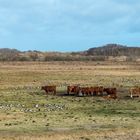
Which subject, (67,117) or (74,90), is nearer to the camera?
(67,117)

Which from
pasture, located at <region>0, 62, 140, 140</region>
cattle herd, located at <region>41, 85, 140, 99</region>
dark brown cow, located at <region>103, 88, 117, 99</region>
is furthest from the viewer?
cattle herd, located at <region>41, 85, 140, 99</region>

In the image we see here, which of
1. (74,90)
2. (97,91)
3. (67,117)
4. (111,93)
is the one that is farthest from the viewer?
(74,90)

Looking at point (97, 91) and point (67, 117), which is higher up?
point (97, 91)

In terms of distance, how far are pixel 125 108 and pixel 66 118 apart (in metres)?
7.95

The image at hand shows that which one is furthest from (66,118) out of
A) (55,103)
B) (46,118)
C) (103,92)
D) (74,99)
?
(103,92)

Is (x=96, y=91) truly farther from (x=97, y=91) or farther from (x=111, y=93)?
(x=111, y=93)

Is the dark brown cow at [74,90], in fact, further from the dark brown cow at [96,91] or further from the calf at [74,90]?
the dark brown cow at [96,91]

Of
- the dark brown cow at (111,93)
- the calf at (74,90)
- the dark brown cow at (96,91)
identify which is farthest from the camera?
the calf at (74,90)

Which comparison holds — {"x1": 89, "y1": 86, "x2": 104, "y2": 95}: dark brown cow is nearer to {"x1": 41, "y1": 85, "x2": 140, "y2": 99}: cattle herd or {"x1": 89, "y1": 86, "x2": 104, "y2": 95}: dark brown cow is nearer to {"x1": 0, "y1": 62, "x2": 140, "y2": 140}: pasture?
{"x1": 41, "y1": 85, "x2": 140, "y2": 99}: cattle herd

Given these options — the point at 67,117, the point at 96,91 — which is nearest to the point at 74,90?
the point at 96,91

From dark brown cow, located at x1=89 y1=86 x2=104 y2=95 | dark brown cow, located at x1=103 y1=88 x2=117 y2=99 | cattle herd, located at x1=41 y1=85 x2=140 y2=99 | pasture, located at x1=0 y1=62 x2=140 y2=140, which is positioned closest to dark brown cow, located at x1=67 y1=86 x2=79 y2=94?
cattle herd, located at x1=41 y1=85 x2=140 y2=99

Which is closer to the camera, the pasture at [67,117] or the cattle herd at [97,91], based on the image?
the pasture at [67,117]

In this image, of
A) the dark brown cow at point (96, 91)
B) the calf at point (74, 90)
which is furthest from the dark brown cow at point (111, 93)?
the calf at point (74, 90)

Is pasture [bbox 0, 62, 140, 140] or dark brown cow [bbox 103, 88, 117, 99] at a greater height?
dark brown cow [bbox 103, 88, 117, 99]
